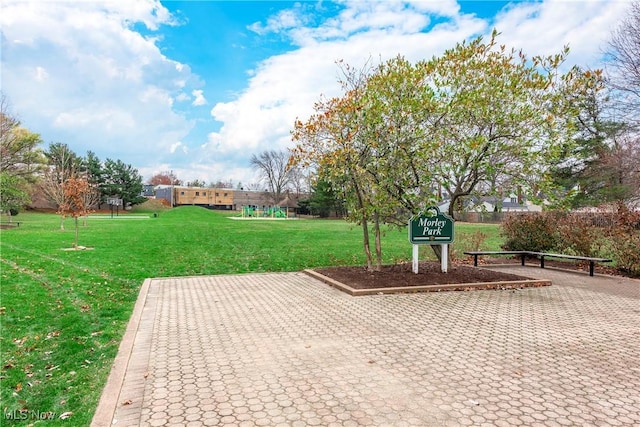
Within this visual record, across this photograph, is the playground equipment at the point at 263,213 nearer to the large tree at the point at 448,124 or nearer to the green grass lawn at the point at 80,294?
the green grass lawn at the point at 80,294

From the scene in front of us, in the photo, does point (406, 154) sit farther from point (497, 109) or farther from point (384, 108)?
point (497, 109)

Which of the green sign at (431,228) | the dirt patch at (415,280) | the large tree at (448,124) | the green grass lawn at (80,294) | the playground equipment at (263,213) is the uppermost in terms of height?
the large tree at (448,124)

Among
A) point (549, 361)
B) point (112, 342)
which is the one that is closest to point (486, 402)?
point (549, 361)

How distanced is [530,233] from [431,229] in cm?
576

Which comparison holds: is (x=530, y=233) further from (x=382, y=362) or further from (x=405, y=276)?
(x=382, y=362)

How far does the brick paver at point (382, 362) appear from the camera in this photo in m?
3.26

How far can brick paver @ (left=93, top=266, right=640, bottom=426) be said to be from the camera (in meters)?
3.26

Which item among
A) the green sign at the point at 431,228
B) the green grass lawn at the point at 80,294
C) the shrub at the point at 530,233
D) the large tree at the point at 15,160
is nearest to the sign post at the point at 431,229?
the green sign at the point at 431,228

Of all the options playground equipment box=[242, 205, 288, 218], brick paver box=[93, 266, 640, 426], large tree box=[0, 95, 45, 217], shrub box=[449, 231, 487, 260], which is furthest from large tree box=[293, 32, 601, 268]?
playground equipment box=[242, 205, 288, 218]

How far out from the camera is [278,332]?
5.48 meters

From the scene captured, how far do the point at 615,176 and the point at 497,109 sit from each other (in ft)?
51.5

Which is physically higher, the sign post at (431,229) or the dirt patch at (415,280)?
the sign post at (431,229)

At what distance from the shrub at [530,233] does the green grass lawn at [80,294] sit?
48.7 inches

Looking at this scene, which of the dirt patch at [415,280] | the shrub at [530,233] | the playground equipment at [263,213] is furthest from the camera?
the playground equipment at [263,213]
